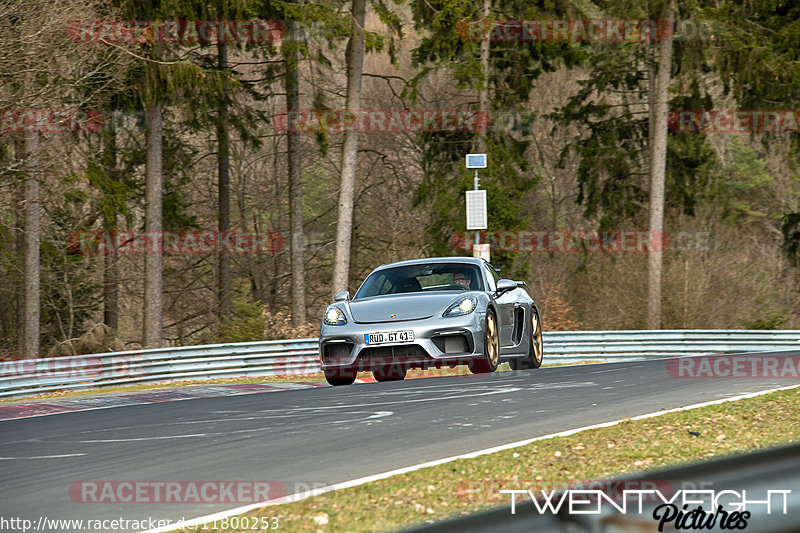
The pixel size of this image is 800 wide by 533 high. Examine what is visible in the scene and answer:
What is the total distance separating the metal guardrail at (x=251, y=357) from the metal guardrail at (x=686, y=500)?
16214 mm

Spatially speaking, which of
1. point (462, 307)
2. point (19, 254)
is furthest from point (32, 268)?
point (462, 307)

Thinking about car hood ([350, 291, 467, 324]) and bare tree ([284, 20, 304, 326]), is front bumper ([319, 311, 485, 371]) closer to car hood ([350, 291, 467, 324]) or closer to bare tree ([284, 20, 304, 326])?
car hood ([350, 291, 467, 324])

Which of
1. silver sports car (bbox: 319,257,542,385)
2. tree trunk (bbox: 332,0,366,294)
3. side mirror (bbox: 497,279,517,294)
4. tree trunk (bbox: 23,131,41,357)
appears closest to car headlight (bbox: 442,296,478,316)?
silver sports car (bbox: 319,257,542,385)

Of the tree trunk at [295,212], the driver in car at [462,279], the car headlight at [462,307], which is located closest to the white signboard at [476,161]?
the driver in car at [462,279]

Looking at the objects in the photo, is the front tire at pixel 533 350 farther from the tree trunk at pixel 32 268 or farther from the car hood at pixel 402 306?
the tree trunk at pixel 32 268

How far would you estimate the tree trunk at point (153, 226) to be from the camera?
25.9 m

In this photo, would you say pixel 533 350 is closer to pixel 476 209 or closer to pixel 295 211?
pixel 476 209

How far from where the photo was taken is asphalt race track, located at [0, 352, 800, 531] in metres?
6.50

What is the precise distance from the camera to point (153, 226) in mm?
25656

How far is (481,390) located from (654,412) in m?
2.48

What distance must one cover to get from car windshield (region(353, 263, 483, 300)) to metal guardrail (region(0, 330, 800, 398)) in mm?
7109

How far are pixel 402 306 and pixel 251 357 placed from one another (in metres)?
9.08

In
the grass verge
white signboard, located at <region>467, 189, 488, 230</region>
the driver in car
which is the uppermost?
white signboard, located at <region>467, 189, 488, 230</region>

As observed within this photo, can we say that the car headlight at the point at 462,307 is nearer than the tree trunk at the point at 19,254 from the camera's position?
Yes
